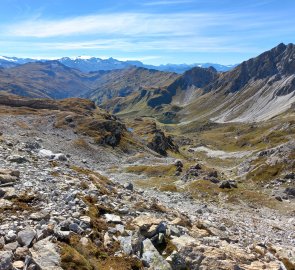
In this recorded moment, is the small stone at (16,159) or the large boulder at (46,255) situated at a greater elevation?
the small stone at (16,159)

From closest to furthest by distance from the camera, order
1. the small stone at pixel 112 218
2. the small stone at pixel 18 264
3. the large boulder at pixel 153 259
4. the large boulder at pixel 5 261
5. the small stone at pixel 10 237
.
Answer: the large boulder at pixel 5 261
the small stone at pixel 18 264
the small stone at pixel 10 237
the large boulder at pixel 153 259
the small stone at pixel 112 218

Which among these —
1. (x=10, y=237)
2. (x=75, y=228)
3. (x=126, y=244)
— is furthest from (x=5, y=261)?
(x=126, y=244)

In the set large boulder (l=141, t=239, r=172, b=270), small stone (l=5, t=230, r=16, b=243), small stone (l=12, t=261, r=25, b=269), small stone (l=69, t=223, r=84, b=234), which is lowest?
large boulder (l=141, t=239, r=172, b=270)

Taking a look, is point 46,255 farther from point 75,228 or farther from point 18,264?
point 75,228

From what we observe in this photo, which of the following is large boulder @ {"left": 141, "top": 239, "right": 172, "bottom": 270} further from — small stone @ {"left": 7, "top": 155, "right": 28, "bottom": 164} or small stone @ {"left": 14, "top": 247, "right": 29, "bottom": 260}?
small stone @ {"left": 7, "top": 155, "right": 28, "bottom": 164}

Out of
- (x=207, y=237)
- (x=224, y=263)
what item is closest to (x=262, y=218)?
(x=207, y=237)

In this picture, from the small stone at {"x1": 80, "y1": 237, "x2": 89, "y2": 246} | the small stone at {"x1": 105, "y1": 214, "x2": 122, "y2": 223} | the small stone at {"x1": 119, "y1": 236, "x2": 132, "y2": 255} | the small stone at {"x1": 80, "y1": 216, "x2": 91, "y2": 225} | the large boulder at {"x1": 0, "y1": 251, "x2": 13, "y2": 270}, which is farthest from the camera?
the small stone at {"x1": 105, "y1": 214, "x2": 122, "y2": 223}

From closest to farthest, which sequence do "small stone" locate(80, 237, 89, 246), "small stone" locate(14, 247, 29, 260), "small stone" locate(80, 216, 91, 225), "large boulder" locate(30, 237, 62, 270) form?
"small stone" locate(14, 247, 29, 260) < "large boulder" locate(30, 237, 62, 270) < "small stone" locate(80, 237, 89, 246) < "small stone" locate(80, 216, 91, 225)

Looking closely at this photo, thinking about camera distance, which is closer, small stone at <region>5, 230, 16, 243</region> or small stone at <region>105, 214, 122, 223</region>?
small stone at <region>5, 230, 16, 243</region>

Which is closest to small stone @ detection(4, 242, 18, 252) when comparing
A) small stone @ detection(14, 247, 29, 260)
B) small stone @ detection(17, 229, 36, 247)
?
small stone @ detection(14, 247, 29, 260)

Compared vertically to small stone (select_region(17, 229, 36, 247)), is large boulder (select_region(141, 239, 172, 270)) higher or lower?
lower

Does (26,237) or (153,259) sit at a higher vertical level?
(26,237)

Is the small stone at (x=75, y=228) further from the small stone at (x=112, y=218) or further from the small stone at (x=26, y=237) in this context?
the small stone at (x=112, y=218)

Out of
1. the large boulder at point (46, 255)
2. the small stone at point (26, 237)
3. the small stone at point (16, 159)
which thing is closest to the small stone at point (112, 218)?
the large boulder at point (46, 255)
